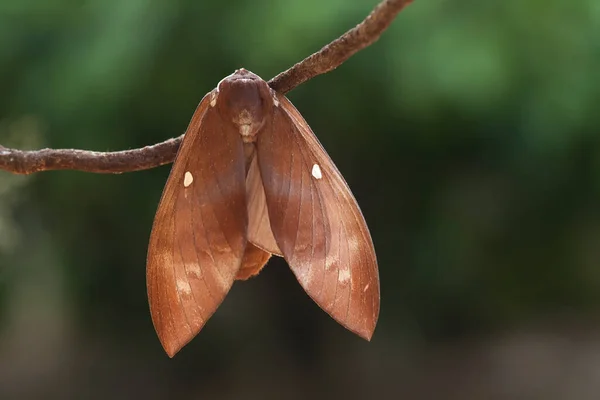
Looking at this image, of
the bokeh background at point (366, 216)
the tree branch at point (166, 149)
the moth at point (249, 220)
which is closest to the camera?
the tree branch at point (166, 149)

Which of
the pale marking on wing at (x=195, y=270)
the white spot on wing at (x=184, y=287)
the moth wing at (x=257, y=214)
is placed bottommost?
the white spot on wing at (x=184, y=287)

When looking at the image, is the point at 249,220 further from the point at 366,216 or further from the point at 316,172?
the point at 366,216

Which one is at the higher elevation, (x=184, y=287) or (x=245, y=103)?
(x=245, y=103)

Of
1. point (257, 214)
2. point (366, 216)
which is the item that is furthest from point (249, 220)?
point (366, 216)

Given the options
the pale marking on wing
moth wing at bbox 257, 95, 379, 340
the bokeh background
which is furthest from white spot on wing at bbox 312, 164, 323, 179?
the bokeh background

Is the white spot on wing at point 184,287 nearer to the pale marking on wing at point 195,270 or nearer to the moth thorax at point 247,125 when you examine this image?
the pale marking on wing at point 195,270

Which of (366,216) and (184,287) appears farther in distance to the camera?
(366,216)

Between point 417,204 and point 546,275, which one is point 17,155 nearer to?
point 417,204

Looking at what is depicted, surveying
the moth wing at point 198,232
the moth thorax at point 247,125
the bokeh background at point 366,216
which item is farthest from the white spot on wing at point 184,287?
the bokeh background at point 366,216
